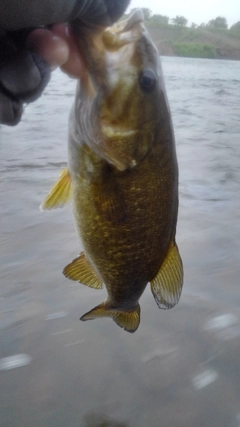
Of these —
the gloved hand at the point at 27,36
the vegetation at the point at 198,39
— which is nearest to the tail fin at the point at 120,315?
the gloved hand at the point at 27,36

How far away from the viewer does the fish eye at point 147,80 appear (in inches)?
66.7

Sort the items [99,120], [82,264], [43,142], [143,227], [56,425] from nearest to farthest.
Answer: [99,120], [143,227], [82,264], [56,425], [43,142]

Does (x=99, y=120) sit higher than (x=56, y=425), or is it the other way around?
(x=99, y=120)

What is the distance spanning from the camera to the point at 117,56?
1651mm

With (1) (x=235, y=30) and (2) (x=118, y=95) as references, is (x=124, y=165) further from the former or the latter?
(1) (x=235, y=30)

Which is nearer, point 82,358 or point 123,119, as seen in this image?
point 123,119

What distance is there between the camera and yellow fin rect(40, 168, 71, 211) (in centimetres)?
198

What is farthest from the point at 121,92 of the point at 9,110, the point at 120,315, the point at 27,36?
the point at 120,315

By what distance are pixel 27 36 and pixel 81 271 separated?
1.02 metres

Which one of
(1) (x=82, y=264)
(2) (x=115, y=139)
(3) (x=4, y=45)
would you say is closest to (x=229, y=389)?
(1) (x=82, y=264)

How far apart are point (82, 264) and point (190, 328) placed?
1206 mm

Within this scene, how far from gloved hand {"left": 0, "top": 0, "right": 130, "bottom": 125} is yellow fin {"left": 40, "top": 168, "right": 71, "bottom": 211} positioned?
1.01 ft

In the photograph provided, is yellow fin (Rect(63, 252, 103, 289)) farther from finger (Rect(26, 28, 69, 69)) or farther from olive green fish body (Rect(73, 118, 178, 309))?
finger (Rect(26, 28, 69, 69))

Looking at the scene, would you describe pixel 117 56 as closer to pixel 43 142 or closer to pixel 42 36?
pixel 42 36
